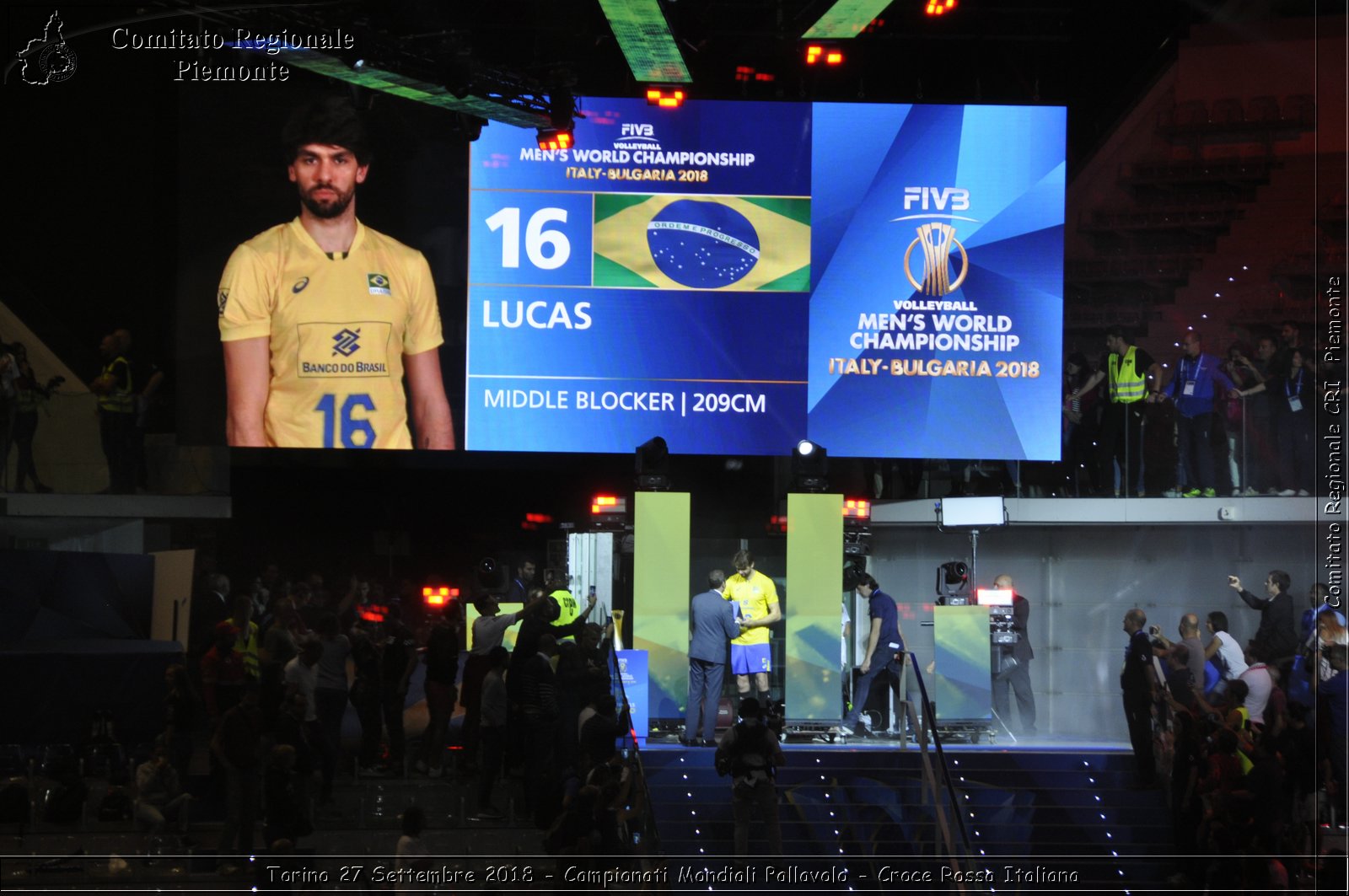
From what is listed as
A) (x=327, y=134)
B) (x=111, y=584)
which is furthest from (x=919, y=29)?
(x=111, y=584)

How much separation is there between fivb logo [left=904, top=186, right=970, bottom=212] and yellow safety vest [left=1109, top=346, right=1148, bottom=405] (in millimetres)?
2307

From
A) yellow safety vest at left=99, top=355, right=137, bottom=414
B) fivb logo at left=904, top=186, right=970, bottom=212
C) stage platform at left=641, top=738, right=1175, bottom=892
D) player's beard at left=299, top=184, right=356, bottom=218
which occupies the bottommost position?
stage platform at left=641, top=738, right=1175, bottom=892

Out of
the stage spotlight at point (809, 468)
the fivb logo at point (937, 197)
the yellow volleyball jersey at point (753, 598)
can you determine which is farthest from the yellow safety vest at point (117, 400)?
the fivb logo at point (937, 197)

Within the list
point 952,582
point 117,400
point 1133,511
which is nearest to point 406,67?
point 117,400

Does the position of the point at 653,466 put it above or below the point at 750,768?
above

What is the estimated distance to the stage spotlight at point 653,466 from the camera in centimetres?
1367

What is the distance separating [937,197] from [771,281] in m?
1.88

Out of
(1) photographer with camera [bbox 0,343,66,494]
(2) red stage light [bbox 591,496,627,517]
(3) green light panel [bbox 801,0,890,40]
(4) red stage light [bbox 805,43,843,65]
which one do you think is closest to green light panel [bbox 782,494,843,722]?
(2) red stage light [bbox 591,496,627,517]

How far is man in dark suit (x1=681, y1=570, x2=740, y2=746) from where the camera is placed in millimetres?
12664

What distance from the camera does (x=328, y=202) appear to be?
14.3 m

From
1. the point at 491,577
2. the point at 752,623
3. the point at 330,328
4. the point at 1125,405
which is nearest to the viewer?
the point at 752,623

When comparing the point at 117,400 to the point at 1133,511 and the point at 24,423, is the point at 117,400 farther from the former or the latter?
the point at 1133,511

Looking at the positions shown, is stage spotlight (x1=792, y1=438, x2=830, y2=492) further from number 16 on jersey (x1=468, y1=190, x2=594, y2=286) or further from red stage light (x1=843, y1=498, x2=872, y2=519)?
number 16 on jersey (x1=468, y1=190, x2=594, y2=286)

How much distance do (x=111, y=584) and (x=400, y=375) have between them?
163 inches
